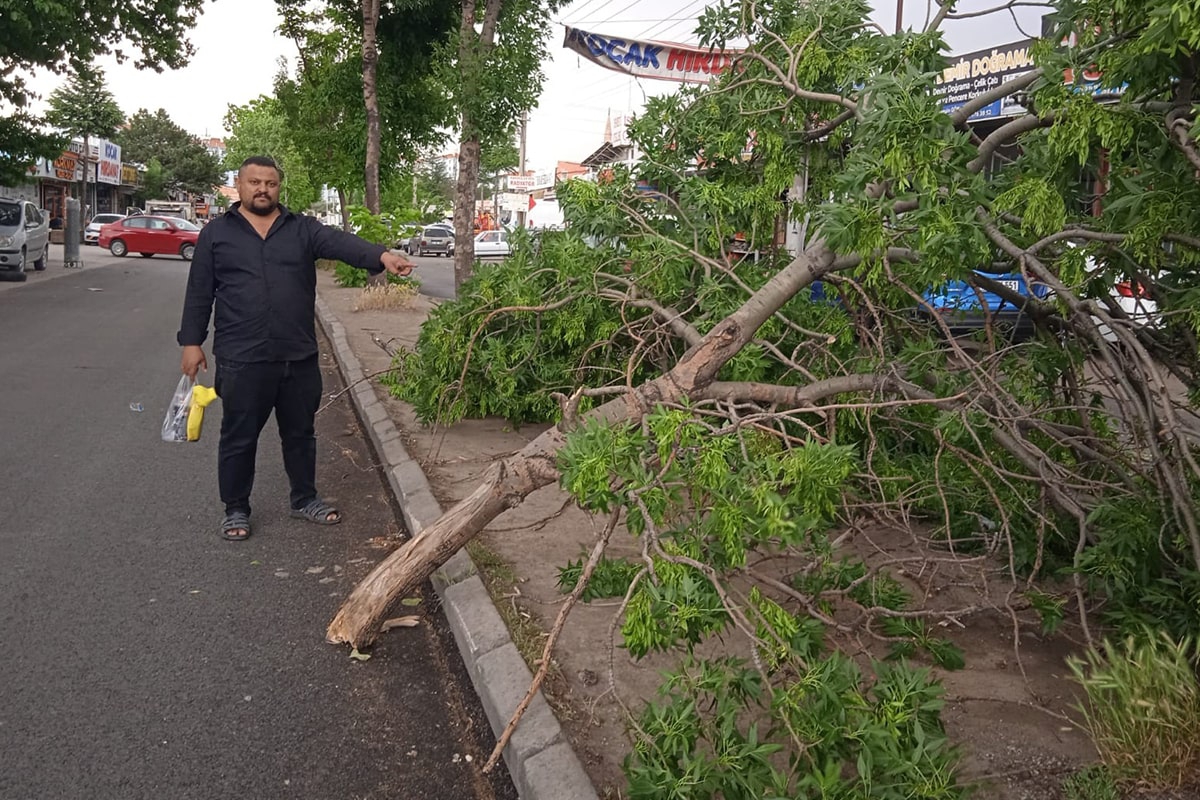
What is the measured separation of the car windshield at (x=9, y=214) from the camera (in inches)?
890

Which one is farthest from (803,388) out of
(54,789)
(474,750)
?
(54,789)

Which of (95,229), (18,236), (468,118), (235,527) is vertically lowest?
(235,527)

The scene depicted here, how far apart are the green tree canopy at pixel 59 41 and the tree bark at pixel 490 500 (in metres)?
13.2

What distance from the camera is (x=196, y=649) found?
4.11 meters

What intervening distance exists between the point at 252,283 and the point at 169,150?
251 feet

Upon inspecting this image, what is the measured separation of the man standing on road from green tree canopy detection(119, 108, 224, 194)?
73576mm

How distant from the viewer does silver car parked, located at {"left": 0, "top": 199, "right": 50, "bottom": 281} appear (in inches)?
871

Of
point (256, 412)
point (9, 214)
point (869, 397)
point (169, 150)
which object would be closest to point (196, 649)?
point (256, 412)

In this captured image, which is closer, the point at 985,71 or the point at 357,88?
the point at 985,71

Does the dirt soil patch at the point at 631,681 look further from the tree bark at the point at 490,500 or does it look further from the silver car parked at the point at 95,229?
the silver car parked at the point at 95,229

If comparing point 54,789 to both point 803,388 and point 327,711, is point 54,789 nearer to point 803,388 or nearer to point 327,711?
point 327,711

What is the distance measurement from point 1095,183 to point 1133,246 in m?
1.15

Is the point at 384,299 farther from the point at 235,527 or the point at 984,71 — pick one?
the point at 235,527

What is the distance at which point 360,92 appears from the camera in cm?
1939
